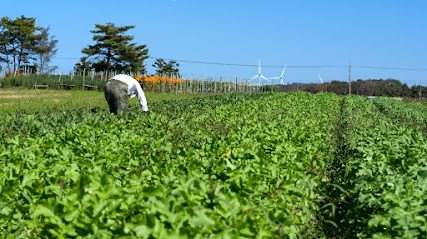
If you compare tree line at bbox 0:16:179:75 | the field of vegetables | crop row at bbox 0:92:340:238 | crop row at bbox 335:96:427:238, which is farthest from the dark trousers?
tree line at bbox 0:16:179:75

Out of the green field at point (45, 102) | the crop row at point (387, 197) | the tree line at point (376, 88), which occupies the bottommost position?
the crop row at point (387, 197)

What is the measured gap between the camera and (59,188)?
3385mm

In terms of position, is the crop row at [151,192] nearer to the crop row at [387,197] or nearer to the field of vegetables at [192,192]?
the field of vegetables at [192,192]

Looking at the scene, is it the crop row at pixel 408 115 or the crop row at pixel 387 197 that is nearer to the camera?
the crop row at pixel 387 197

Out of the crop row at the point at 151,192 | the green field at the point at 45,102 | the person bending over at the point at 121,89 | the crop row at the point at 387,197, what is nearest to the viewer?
the crop row at the point at 151,192

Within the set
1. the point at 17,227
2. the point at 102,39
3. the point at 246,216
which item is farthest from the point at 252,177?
the point at 102,39

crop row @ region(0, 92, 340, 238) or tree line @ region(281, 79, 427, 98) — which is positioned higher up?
tree line @ region(281, 79, 427, 98)

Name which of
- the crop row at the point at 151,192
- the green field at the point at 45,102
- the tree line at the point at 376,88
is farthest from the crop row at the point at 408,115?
the tree line at the point at 376,88

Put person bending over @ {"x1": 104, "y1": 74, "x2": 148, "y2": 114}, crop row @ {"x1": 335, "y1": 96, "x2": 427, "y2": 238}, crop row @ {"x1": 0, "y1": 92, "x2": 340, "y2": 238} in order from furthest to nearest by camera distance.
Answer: person bending over @ {"x1": 104, "y1": 74, "x2": 148, "y2": 114}
crop row @ {"x1": 335, "y1": 96, "x2": 427, "y2": 238}
crop row @ {"x1": 0, "y1": 92, "x2": 340, "y2": 238}

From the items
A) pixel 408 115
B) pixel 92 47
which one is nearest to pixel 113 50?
pixel 92 47

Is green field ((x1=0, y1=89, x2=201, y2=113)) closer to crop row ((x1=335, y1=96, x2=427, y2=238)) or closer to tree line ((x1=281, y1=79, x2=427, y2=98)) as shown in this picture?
crop row ((x1=335, y1=96, x2=427, y2=238))

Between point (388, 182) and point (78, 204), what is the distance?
272 centimetres

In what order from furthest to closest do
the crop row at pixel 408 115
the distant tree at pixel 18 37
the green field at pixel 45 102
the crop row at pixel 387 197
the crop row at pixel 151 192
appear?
the distant tree at pixel 18 37, the green field at pixel 45 102, the crop row at pixel 408 115, the crop row at pixel 387 197, the crop row at pixel 151 192

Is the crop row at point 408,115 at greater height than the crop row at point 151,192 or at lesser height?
greater
